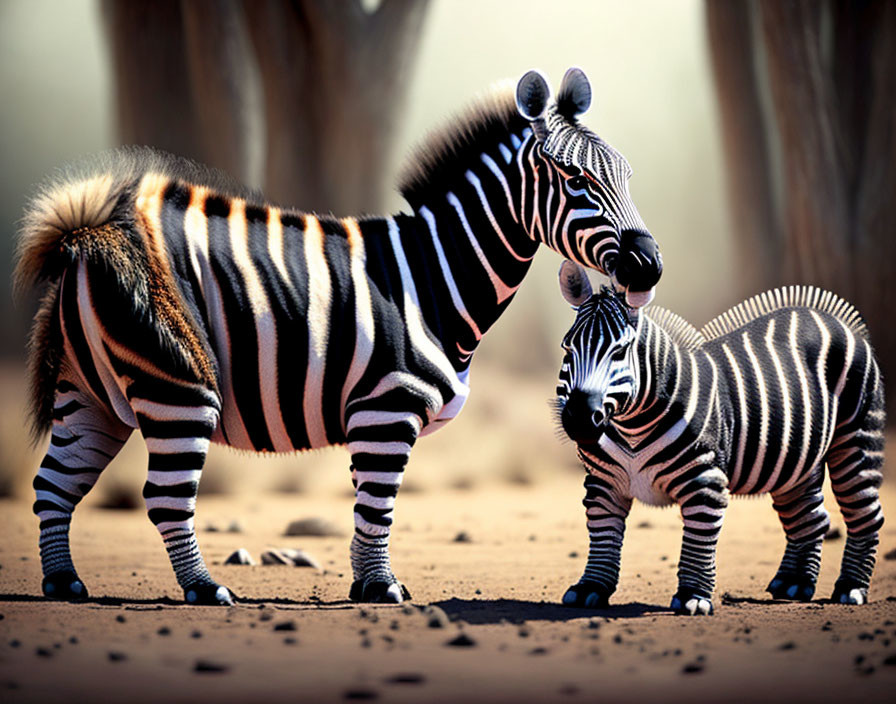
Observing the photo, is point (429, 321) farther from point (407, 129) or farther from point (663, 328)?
point (407, 129)

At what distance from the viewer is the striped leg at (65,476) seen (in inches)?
203

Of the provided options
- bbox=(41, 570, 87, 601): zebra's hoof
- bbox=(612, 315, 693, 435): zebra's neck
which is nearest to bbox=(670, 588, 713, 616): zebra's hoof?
bbox=(612, 315, 693, 435): zebra's neck

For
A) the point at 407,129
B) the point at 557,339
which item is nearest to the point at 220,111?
the point at 407,129

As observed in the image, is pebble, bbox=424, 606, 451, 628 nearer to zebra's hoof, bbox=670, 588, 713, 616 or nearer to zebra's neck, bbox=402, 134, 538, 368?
zebra's hoof, bbox=670, 588, 713, 616

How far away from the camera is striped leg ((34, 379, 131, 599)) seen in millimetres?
5168

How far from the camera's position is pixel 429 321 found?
5.26 metres

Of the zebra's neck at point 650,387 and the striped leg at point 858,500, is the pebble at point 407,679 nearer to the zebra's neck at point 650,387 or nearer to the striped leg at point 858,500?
the zebra's neck at point 650,387

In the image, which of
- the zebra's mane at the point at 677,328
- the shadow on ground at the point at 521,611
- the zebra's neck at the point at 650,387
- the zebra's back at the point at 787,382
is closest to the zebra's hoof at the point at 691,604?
the shadow on ground at the point at 521,611

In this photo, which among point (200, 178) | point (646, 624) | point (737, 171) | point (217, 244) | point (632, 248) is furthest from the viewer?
point (737, 171)

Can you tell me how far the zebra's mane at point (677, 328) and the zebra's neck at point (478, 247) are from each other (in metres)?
0.66

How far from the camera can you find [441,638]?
Answer: 401 centimetres

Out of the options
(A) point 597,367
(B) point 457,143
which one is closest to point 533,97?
(B) point 457,143

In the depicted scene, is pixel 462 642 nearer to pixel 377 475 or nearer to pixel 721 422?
pixel 377 475

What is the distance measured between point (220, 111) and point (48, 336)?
798 centimetres
